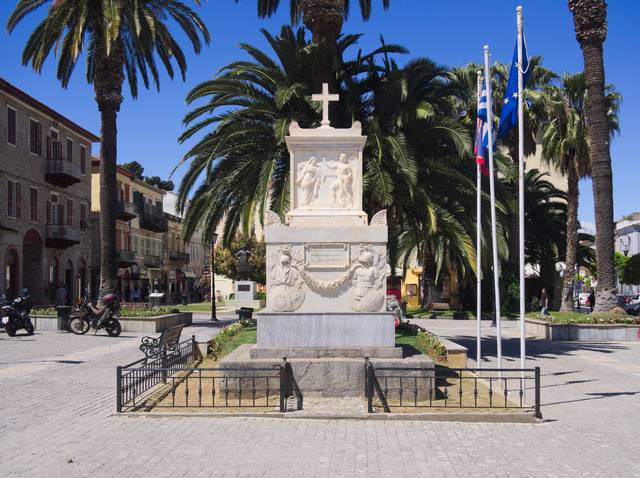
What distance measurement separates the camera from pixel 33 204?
38062 millimetres

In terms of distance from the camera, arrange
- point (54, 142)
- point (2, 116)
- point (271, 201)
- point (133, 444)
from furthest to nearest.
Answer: point (54, 142) < point (2, 116) < point (271, 201) < point (133, 444)

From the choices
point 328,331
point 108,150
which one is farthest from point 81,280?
point 328,331

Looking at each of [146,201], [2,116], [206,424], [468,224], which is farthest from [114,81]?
[146,201]

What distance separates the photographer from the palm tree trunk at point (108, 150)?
88.0 ft

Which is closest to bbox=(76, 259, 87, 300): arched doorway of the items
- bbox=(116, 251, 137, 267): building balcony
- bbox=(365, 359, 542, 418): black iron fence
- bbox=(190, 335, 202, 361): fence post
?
bbox=(116, 251, 137, 267): building balcony

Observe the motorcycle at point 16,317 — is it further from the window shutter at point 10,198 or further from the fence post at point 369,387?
the fence post at point 369,387

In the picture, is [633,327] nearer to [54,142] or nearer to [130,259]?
[54,142]

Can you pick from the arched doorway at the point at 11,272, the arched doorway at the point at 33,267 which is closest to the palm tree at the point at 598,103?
the arched doorway at the point at 11,272

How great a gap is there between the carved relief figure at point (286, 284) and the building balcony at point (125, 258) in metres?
45.5

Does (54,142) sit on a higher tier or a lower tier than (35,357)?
higher

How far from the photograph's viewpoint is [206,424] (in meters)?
9.14

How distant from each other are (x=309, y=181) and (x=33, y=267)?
104 feet

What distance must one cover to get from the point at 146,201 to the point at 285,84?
51.0 meters

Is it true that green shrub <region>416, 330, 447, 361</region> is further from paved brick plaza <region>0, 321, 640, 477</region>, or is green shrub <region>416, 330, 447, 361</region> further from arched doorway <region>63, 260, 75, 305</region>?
arched doorway <region>63, 260, 75, 305</region>
